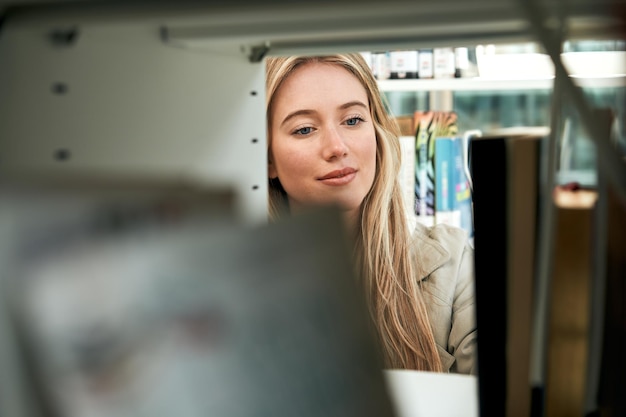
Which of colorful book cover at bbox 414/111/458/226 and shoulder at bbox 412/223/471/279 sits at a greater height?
colorful book cover at bbox 414/111/458/226

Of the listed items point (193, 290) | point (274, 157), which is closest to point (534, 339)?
point (193, 290)

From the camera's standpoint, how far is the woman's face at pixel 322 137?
158 cm

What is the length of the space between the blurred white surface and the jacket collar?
1175 mm

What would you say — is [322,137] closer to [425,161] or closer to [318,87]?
[318,87]

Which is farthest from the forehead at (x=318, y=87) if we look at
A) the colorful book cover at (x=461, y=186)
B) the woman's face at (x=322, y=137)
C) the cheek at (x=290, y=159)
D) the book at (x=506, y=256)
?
the book at (x=506, y=256)

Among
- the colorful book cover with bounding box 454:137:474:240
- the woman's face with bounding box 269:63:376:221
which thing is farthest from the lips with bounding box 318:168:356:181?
the colorful book cover with bounding box 454:137:474:240

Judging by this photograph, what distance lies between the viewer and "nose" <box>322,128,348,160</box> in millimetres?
1583

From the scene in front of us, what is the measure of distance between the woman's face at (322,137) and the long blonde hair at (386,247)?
3 centimetres

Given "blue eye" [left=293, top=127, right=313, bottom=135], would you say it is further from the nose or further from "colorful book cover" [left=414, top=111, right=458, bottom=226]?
"colorful book cover" [left=414, top=111, right=458, bottom=226]

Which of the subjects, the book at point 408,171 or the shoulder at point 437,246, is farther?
the book at point 408,171

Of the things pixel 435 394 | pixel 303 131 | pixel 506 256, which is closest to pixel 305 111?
pixel 303 131

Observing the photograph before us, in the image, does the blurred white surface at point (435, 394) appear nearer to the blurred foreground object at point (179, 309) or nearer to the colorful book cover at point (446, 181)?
the blurred foreground object at point (179, 309)

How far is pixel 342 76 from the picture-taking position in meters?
1.65

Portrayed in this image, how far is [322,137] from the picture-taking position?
1594 mm
